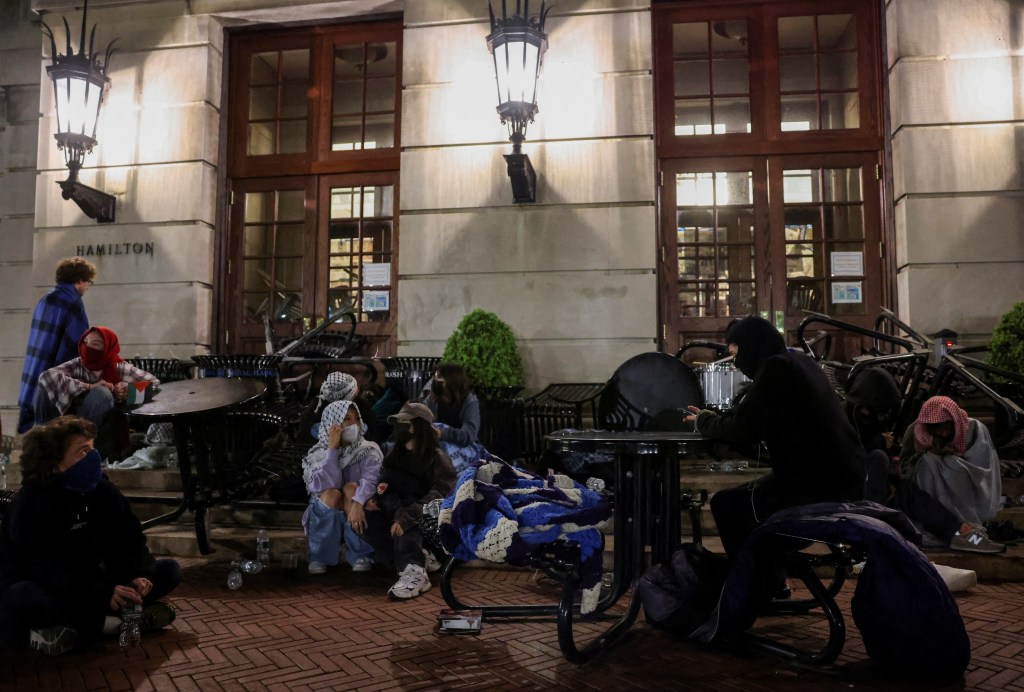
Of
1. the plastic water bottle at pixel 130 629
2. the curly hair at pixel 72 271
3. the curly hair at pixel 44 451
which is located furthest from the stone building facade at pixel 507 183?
the plastic water bottle at pixel 130 629

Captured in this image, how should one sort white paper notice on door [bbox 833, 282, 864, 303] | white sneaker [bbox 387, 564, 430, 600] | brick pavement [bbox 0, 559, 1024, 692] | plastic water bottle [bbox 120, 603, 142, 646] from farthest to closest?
white paper notice on door [bbox 833, 282, 864, 303] < white sneaker [bbox 387, 564, 430, 600] < plastic water bottle [bbox 120, 603, 142, 646] < brick pavement [bbox 0, 559, 1024, 692]

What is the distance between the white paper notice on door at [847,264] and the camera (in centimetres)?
809

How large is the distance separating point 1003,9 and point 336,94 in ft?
23.5

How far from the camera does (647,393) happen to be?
21.0 feet

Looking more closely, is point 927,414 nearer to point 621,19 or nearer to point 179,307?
point 621,19

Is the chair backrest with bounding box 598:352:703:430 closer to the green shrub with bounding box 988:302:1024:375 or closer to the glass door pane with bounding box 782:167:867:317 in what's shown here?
the glass door pane with bounding box 782:167:867:317

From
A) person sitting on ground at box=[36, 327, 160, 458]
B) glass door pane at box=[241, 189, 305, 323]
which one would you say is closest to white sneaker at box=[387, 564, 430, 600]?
person sitting on ground at box=[36, 327, 160, 458]

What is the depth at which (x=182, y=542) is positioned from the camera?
5.60 meters

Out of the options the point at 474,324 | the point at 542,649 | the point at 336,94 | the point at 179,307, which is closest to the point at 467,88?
the point at 336,94

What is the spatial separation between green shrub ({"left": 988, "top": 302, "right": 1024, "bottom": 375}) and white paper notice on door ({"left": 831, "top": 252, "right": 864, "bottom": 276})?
1.61 m

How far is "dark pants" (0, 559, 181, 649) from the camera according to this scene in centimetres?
353

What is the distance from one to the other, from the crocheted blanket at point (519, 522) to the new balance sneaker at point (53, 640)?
1.75 m

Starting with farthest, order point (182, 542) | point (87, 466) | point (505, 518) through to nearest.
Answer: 1. point (182, 542)
2. point (87, 466)
3. point (505, 518)

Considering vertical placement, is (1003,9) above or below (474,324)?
above
